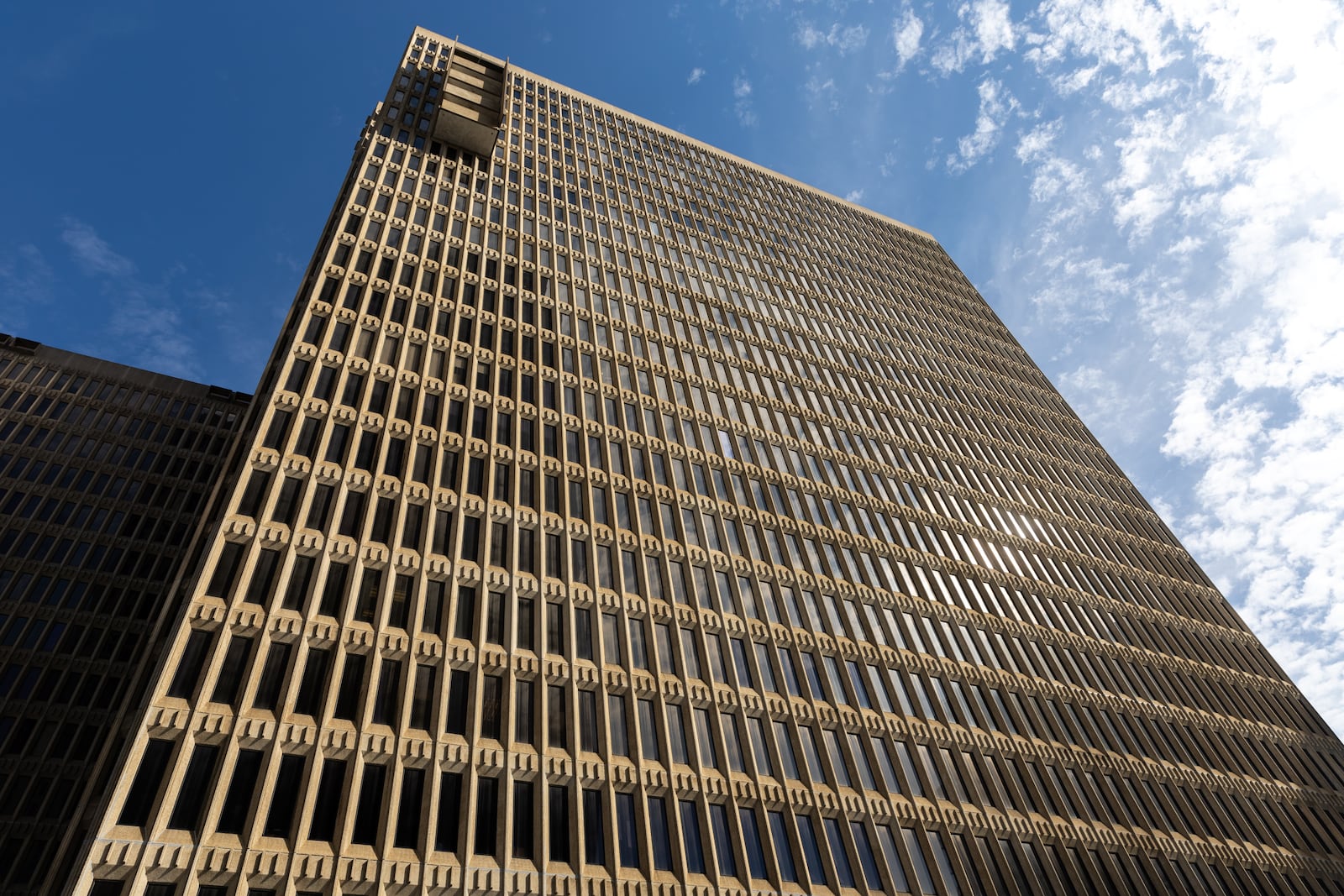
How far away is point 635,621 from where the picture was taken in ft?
105

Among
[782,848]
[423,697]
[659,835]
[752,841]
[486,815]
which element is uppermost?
[423,697]

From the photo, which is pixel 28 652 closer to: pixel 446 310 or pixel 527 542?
pixel 446 310

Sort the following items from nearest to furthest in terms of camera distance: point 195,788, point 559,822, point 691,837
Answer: point 195,788, point 559,822, point 691,837

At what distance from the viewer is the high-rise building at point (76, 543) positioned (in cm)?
4594

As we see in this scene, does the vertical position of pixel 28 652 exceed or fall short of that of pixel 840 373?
it falls short

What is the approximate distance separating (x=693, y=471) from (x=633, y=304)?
15485mm

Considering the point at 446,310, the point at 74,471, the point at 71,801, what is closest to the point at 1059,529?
the point at 446,310

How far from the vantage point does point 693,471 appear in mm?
40969

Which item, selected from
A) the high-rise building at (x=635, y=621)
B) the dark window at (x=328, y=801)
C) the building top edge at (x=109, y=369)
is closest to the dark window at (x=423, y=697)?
the high-rise building at (x=635, y=621)

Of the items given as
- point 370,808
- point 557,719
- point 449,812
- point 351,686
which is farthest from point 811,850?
point 351,686

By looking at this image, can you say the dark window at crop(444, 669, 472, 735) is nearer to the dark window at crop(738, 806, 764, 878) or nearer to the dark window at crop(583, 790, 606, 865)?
the dark window at crop(583, 790, 606, 865)

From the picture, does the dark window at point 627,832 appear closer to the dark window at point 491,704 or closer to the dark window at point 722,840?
the dark window at point 722,840

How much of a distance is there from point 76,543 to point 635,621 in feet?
161

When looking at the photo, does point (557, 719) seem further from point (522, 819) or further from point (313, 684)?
point (313, 684)
